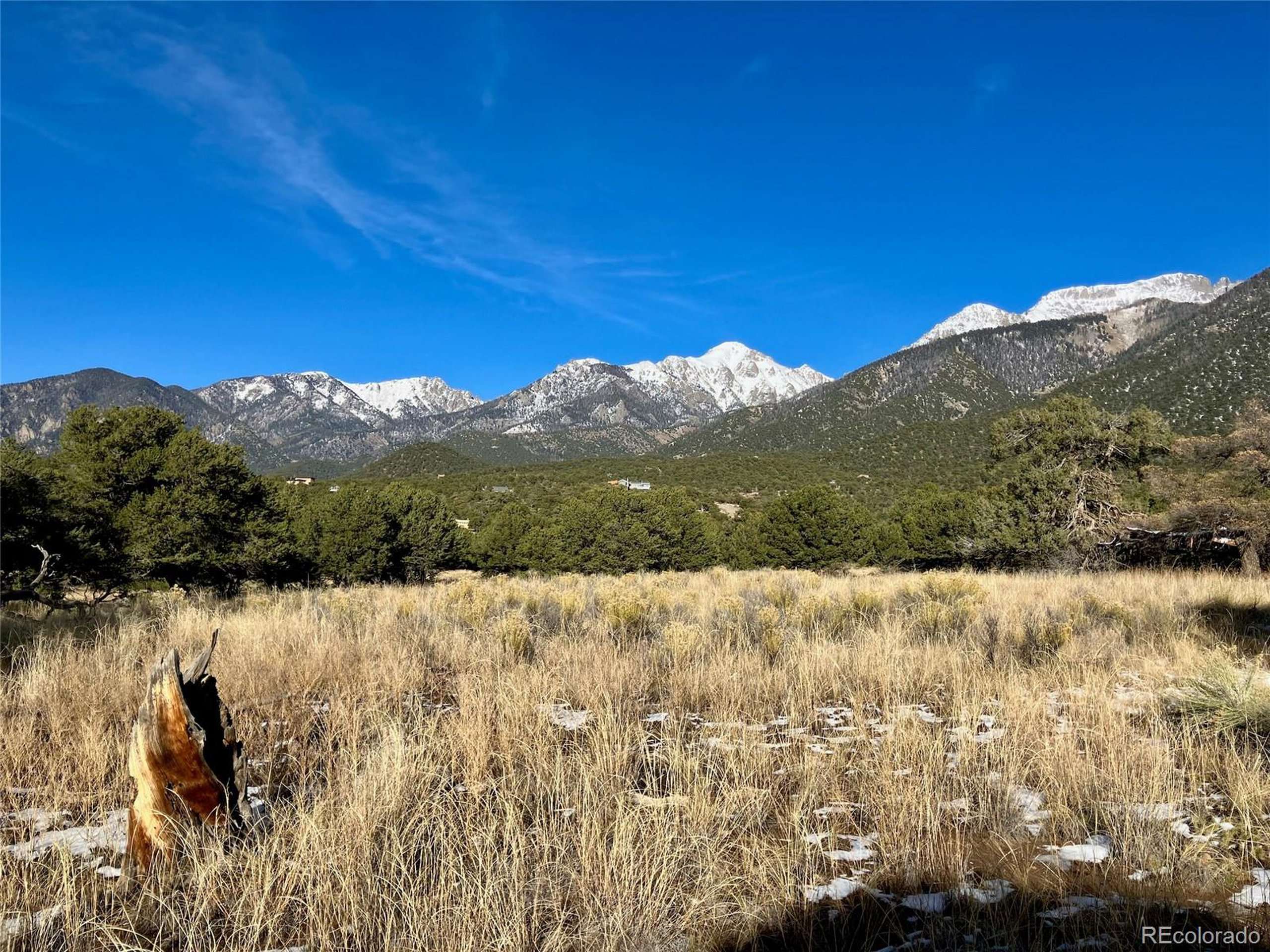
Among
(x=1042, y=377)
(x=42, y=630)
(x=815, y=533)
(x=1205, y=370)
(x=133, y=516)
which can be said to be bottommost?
(x=42, y=630)

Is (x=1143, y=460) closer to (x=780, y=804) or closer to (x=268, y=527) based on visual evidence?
(x=780, y=804)

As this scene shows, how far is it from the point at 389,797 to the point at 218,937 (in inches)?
26.9

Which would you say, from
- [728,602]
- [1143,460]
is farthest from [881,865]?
[1143,460]

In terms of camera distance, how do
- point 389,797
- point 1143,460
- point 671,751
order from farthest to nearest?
point 1143,460, point 671,751, point 389,797

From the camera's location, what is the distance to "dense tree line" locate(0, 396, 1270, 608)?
10.1 meters

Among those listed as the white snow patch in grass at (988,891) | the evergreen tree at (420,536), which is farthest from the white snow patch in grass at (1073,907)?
the evergreen tree at (420,536)

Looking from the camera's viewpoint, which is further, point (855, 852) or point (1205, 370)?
point (1205, 370)

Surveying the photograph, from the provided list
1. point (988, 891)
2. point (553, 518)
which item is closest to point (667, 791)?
point (988, 891)

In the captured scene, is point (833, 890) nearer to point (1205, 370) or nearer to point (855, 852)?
point (855, 852)

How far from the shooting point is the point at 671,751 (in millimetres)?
3068

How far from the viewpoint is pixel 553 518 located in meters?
30.4

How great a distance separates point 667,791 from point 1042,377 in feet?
451

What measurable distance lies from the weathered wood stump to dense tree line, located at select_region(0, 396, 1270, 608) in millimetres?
6253

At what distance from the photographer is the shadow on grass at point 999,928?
1.85 meters
